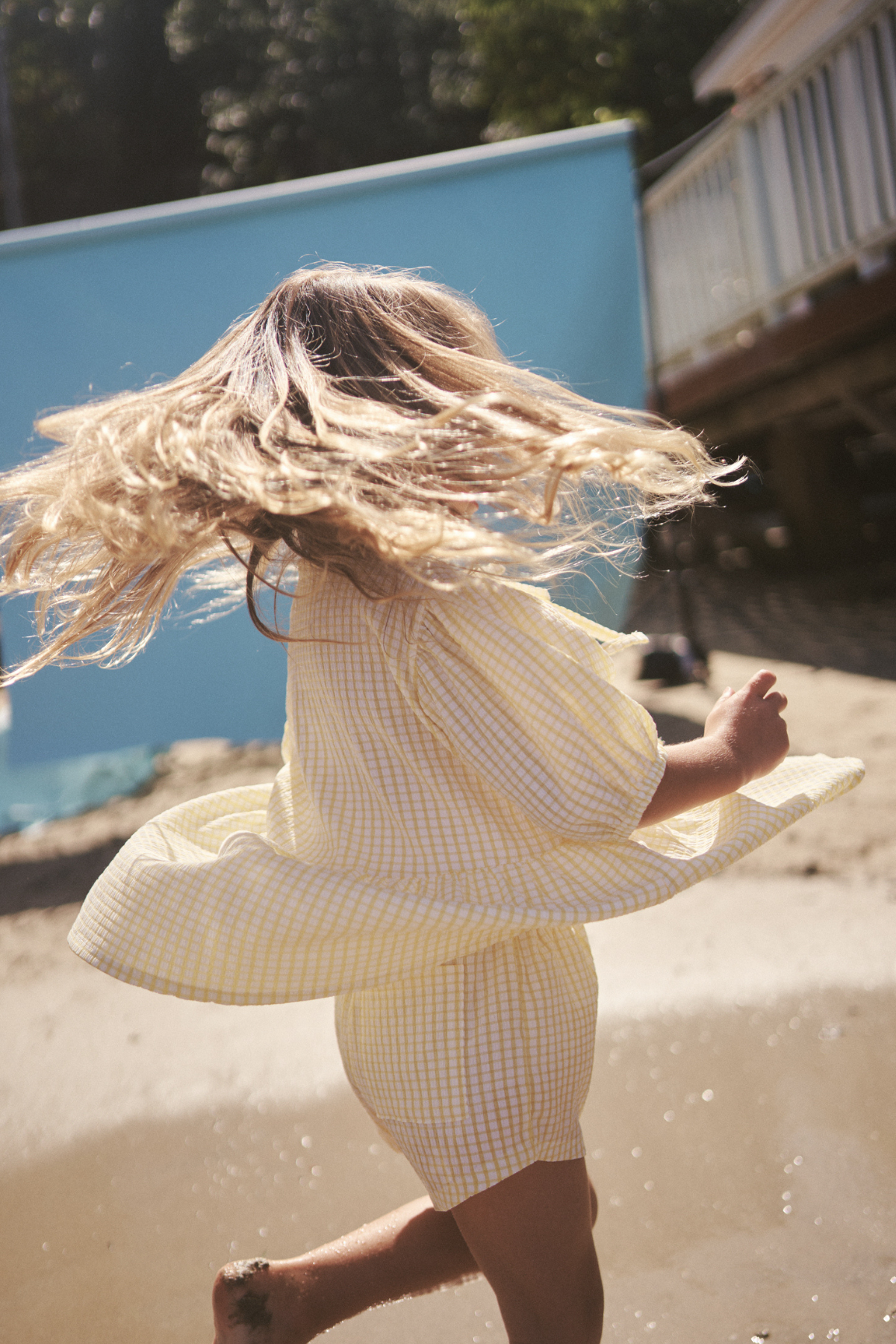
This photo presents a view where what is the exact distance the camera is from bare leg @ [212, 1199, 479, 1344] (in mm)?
1201

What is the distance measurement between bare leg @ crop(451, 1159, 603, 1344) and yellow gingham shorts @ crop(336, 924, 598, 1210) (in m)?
0.02

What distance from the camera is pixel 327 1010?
2.34m

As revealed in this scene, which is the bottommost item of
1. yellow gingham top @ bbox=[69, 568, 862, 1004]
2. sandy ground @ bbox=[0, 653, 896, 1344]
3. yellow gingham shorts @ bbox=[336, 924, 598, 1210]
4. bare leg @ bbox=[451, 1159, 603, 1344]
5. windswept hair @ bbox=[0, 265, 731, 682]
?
sandy ground @ bbox=[0, 653, 896, 1344]

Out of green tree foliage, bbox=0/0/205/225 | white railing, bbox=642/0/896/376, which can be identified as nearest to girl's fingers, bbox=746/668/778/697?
white railing, bbox=642/0/896/376

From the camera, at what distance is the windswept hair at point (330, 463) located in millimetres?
1044

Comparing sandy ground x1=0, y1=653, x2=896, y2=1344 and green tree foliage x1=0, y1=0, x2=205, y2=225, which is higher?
green tree foliage x1=0, y1=0, x2=205, y2=225

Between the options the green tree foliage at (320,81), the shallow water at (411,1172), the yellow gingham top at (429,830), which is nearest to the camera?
the yellow gingham top at (429,830)

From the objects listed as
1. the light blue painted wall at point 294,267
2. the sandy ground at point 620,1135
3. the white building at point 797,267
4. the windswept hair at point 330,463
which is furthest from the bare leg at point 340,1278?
the white building at point 797,267

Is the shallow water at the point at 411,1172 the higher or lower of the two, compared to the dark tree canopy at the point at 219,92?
lower

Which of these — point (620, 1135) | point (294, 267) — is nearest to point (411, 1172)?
point (620, 1135)

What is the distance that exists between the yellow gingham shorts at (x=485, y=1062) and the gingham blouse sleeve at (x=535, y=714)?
0.18 meters

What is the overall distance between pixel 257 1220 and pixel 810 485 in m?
6.39

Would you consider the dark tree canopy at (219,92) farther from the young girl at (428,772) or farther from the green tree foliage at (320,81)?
the young girl at (428,772)

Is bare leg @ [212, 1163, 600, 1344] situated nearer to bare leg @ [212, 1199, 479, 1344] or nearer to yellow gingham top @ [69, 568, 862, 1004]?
bare leg @ [212, 1199, 479, 1344]
